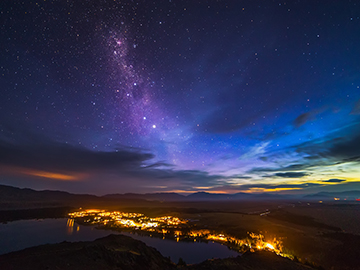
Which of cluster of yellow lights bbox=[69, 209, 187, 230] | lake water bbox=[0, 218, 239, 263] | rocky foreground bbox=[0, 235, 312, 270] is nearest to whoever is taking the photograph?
rocky foreground bbox=[0, 235, 312, 270]

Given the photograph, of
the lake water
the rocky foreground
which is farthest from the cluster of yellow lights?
the rocky foreground

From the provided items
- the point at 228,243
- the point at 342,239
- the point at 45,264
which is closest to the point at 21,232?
the point at 45,264

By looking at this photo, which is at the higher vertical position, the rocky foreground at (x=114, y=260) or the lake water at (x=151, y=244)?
the rocky foreground at (x=114, y=260)

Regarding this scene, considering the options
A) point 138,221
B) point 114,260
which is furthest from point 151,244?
point 138,221

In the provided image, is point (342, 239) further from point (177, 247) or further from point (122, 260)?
point (122, 260)

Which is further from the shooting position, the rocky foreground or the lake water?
the lake water

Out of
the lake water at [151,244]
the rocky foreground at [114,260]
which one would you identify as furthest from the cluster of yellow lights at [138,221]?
the rocky foreground at [114,260]

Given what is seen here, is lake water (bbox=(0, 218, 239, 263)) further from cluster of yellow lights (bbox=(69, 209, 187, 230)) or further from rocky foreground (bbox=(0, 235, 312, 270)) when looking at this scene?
cluster of yellow lights (bbox=(69, 209, 187, 230))

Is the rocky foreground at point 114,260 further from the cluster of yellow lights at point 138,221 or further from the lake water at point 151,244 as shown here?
the cluster of yellow lights at point 138,221

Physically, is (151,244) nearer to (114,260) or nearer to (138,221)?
(114,260)
